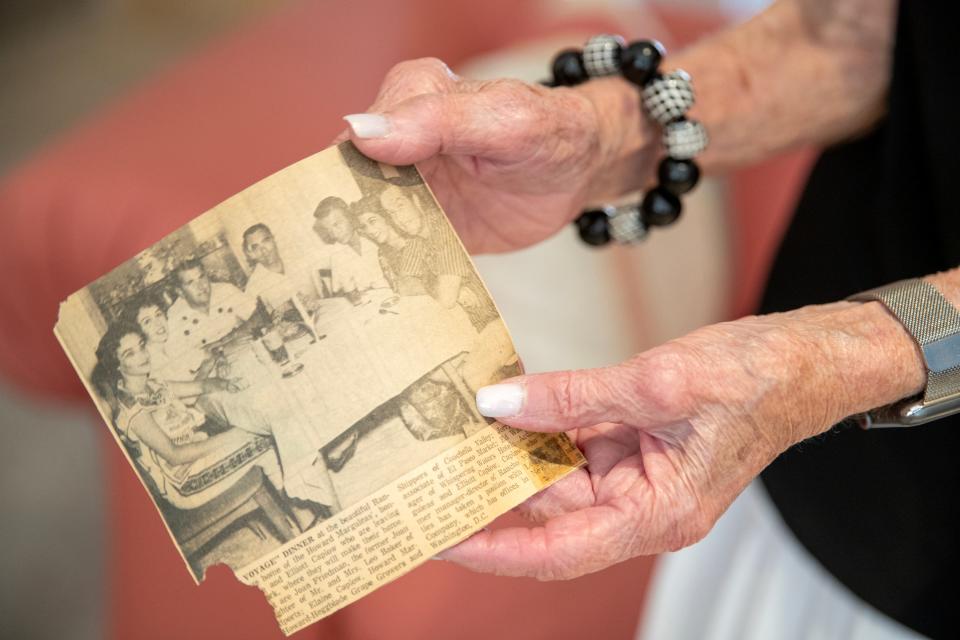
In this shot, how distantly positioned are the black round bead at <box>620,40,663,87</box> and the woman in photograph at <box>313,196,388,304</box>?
→ 33cm

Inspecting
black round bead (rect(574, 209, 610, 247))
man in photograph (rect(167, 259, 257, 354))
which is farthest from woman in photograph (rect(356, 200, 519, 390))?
black round bead (rect(574, 209, 610, 247))

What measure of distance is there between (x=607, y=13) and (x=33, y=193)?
0.90 meters

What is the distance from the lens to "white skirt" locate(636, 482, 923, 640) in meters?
0.83

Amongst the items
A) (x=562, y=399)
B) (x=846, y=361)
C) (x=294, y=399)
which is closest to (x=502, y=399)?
(x=562, y=399)

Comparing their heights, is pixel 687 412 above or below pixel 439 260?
below

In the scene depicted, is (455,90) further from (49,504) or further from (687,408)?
(49,504)

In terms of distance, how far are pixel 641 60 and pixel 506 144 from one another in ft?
0.65

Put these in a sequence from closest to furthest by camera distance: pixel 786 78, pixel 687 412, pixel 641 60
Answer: pixel 687 412 < pixel 641 60 < pixel 786 78

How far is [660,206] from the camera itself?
82 cm

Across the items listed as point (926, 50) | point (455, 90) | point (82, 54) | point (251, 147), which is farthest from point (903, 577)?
point (82, 54)

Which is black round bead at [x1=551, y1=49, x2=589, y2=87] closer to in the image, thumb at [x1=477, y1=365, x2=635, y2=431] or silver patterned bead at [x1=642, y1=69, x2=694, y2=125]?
silver patterned bead at [x1=642, y1=69, x2=694, y2=125]

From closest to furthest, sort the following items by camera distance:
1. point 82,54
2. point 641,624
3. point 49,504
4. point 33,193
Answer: point 641,624 → point 33,193 → point 49,504 → point 82,54

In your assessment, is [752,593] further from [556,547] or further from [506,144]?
[506,144]

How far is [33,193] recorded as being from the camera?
43.6 inches
